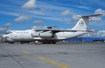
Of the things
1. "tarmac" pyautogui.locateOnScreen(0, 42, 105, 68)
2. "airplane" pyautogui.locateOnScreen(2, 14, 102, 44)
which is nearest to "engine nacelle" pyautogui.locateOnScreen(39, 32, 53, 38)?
"airplane" pyautogui.locateOnScreen(2, 14, 102, 44)

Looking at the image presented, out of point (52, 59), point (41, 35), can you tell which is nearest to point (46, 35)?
point (41, 35)

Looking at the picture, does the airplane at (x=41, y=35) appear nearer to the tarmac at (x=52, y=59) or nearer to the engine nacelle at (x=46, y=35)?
the engine nacelle at (x=46, y=35)

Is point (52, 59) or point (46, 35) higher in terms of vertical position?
point (46, 35)

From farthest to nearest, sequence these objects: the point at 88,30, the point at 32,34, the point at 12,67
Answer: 1. the point at 88,30
2. the point at 32,34
3. the point at 12,67

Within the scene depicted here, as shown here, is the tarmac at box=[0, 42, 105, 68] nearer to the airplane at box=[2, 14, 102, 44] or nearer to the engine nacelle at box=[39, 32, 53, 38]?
the engine nacelle at box=[39, 32, 53, 38]

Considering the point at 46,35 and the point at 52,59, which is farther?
the point at 46,35

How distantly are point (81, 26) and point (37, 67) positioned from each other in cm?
3516

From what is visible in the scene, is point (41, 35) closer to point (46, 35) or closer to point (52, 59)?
point (46, 35)

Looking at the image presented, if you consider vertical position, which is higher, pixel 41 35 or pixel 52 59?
pixel 41 35

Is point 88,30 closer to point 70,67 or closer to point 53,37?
point 53,37

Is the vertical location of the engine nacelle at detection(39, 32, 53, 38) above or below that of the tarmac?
above

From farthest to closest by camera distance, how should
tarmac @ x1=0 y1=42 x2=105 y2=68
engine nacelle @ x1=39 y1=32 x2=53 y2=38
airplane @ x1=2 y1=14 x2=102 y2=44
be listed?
airplane @ x1=2 y1=14 x2=102 y2=44 < engine nacelle @ x1=39 y1=32 x2=53 y2=38 < tarmac @ x1=0 y1=42 x2=105 y2=68

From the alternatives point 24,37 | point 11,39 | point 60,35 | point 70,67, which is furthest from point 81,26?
point 70,67

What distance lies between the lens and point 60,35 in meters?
40.6
